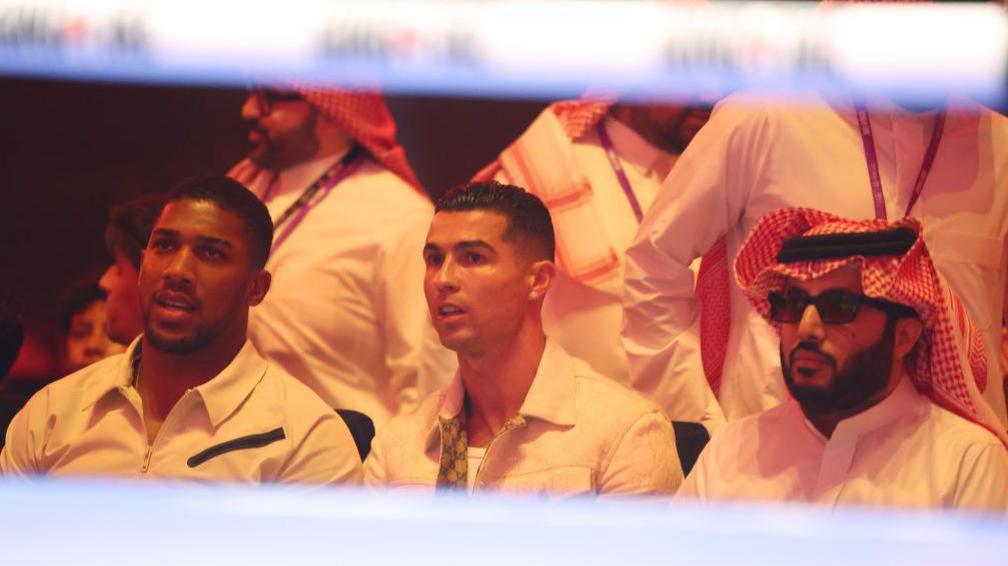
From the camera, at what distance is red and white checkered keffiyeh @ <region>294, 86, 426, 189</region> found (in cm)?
353

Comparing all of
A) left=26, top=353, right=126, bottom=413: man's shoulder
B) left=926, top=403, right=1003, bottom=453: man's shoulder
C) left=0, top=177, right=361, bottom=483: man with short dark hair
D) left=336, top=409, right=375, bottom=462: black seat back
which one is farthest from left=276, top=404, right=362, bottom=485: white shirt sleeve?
left=926, top=403, right=1003, bottom=453: man's shoulder

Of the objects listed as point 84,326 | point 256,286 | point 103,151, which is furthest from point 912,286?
point 103,151

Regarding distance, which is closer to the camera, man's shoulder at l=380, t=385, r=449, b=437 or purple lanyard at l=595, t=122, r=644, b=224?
man's shoulder at l=380, t=385, r=449, b=437

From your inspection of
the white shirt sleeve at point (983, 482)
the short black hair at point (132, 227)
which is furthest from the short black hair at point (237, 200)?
the white shirt sleeve at point (983, 482)

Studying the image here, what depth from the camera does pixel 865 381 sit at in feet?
8.08

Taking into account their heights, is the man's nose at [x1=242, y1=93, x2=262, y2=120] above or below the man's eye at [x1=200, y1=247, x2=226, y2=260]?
above

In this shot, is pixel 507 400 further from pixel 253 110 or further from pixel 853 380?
pixel 253 110

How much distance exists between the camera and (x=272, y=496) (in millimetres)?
2492

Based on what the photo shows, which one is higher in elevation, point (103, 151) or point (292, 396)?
point (103, 151)

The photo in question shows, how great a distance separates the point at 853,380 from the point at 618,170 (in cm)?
107

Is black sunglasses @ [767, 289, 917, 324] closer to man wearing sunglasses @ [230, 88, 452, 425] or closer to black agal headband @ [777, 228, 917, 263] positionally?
black agal headband @ [777, 228, 917, 263]

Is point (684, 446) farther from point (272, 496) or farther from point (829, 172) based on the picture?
point (272, 496)

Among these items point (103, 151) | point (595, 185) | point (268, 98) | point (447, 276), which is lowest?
point (447, 276)

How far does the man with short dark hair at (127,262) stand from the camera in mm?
3168
